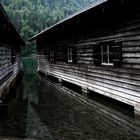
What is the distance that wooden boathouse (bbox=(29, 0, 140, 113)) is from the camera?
850cm

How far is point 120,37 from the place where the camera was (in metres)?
9.30

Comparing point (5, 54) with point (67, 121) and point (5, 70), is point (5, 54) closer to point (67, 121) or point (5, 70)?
point (5, 70)

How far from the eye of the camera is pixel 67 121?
8141 mm

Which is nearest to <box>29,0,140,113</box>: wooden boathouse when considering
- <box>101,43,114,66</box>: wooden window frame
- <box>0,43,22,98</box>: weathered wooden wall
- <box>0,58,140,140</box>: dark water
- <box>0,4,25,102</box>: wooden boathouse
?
<box>101,43,114,66</box>: wooden window frame

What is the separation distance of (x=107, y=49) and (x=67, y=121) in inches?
164

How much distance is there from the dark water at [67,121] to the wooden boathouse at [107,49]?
96cm

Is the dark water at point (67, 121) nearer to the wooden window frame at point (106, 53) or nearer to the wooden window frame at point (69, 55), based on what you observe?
the wooden window frame at point (106, 53)

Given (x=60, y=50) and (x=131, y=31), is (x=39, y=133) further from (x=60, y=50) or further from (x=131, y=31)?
(x=60, y=50)

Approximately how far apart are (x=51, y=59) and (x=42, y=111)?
1147 cm

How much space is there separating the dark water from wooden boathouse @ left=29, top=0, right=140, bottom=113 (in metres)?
0.96

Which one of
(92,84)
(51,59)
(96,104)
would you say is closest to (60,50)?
(51,59)

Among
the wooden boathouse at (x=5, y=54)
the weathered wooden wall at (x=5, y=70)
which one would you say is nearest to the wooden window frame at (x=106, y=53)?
the wooden boathouse at (x=5, y=54)

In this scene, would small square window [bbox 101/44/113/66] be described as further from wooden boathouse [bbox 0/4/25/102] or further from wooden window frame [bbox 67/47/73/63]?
wooden window frame [bbox 67/47/73/63]

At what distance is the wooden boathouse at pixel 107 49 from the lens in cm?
850
